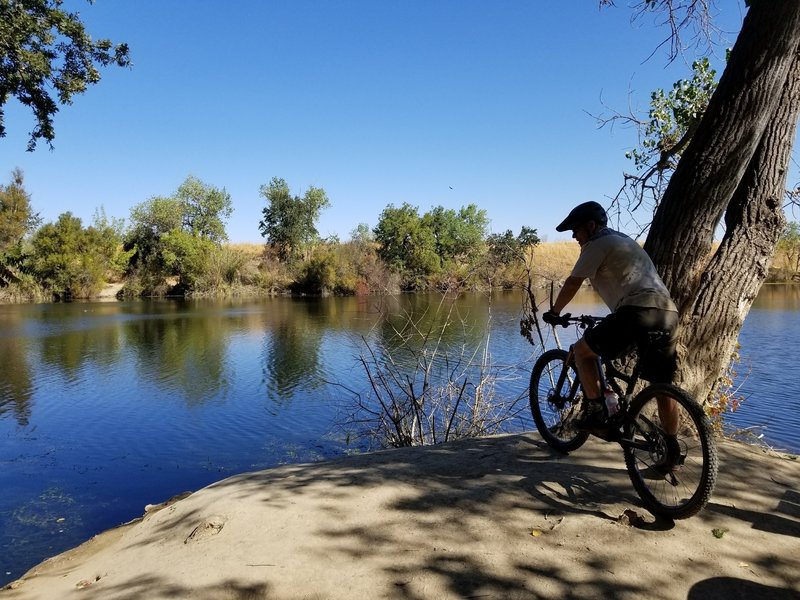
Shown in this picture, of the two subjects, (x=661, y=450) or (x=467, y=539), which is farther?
(x=661, y=450)

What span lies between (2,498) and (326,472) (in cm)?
692

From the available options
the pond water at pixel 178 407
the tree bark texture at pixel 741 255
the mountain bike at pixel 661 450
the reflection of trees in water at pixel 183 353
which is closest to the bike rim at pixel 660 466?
the mountain bike at pixel 661 450

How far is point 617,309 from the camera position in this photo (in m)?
3.57

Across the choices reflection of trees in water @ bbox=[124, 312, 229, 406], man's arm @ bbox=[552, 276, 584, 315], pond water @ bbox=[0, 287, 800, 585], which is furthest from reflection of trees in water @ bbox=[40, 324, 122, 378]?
man's arm @ bbox=[552, 276, 584, 315]

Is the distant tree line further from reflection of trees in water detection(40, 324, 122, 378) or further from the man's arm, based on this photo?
the man's arm

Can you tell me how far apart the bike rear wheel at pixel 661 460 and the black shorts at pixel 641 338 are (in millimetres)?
243

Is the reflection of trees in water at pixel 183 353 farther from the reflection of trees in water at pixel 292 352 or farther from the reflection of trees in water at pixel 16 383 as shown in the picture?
the reflection of trees in water at pixel 16 383

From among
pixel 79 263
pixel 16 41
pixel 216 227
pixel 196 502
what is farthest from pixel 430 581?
pixel 216 227

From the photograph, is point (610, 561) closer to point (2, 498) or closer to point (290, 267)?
point (2, 498)

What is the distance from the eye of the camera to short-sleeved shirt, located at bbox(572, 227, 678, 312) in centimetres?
344

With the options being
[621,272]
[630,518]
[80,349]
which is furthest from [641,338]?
[80,349]

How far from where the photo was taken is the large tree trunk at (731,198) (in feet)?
13.7

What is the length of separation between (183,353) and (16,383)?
606 centimetres

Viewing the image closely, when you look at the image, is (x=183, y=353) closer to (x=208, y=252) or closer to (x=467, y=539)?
(x=467, y=539)
